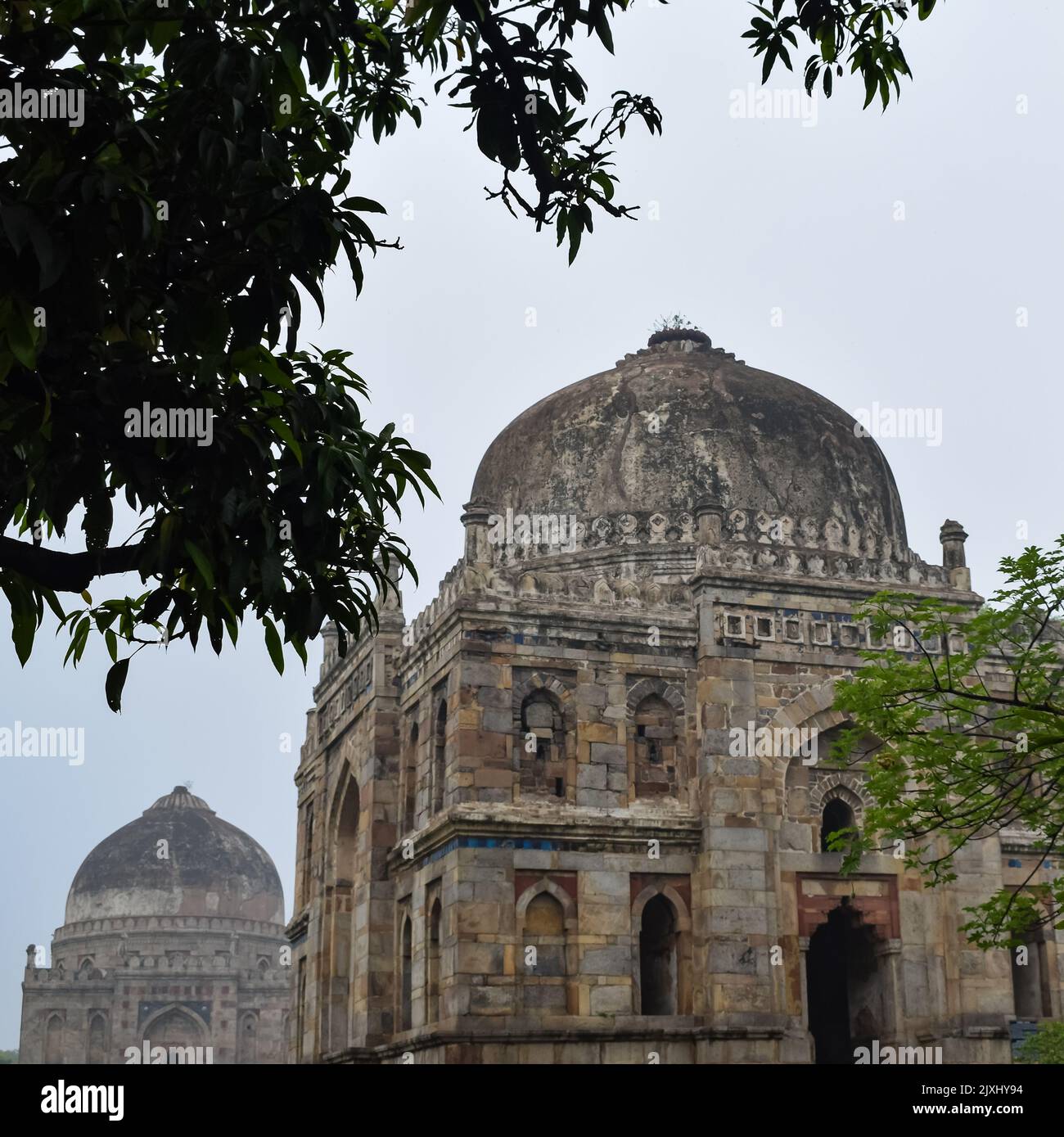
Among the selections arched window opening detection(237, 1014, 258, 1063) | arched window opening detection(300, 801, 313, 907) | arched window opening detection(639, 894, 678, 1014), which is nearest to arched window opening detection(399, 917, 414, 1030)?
arched window opening detection(639, 894, 678, 1014)

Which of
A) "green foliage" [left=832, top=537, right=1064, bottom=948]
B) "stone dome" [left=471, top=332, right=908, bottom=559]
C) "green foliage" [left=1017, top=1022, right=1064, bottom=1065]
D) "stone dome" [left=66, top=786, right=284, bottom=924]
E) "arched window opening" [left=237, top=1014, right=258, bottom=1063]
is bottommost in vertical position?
"green foliage" [left=1017, top=1022, right=1064, bottom=1065]

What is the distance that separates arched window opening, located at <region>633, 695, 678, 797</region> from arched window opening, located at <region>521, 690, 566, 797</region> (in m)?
1.10

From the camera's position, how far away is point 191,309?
225 inches

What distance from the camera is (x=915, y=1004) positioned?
2100cm

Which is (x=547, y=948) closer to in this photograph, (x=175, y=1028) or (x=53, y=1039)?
(x=175, y=1028)

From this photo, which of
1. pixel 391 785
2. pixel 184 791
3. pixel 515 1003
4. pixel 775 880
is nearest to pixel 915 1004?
pixel 775 880

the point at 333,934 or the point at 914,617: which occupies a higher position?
the point at 914,617

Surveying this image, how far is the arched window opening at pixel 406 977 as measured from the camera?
70.8ft

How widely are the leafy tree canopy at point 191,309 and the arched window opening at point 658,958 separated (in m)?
14.9

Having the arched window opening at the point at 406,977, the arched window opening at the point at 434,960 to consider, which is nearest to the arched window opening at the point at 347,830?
the arched window opening at the point at 406,977

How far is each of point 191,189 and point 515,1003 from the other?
1521 cm

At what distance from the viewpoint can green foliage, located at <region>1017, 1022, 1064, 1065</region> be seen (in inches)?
755

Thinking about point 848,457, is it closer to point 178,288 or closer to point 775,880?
point 775,880

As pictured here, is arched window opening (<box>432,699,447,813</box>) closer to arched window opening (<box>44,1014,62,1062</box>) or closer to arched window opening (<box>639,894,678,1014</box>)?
arched window opening (<box>639,894,678,1014</box>)
